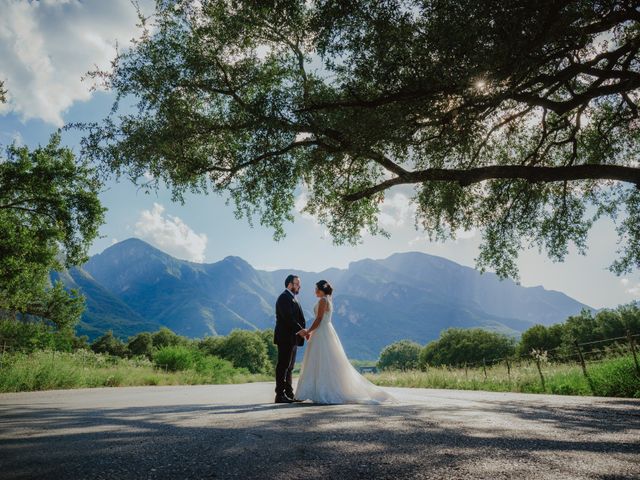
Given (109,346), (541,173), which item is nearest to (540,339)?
(541,173)

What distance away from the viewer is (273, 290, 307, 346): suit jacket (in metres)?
9.52

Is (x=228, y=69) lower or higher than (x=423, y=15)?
higher

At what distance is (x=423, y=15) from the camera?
31.1 ft

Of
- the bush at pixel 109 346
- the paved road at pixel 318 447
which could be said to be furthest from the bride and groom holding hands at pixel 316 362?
the bush at pixel 109 346

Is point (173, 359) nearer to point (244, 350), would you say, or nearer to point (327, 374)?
point (327, 374)

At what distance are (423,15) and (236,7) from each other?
19.3ft

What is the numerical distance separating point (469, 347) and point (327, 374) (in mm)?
103449

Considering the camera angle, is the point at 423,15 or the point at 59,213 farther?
the point at 59,213

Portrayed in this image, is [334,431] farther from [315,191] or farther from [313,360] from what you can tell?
[315,191]

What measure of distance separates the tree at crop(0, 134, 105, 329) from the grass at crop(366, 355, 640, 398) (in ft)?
73.2

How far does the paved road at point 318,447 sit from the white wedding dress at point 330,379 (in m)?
2.95

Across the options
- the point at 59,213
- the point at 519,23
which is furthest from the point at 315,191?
the point at 59,213

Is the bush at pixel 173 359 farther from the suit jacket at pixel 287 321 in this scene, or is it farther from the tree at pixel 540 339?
the tree at pixel 540 339

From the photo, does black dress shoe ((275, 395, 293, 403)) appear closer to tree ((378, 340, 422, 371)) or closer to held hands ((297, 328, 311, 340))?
held hands ((297, 328, 311, 340))
